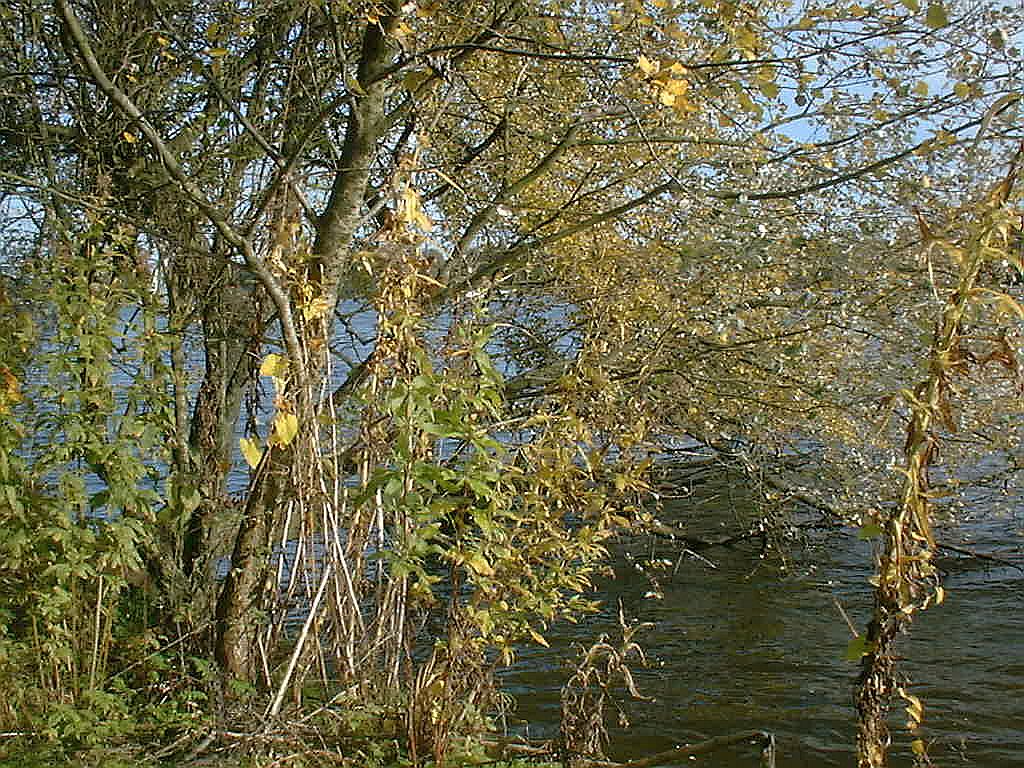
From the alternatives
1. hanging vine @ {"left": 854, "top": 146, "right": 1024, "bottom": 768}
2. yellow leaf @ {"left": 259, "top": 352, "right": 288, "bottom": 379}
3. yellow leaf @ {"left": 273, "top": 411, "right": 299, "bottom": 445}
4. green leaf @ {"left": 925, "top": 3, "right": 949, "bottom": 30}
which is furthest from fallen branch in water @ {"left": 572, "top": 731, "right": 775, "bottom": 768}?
green leaf @ {"left": 925, "top": 3, "right": 949, "bottom": 30}

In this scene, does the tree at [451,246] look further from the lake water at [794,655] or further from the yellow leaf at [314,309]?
the lake water at [794,655]

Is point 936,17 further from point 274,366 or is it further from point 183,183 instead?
point 183,183

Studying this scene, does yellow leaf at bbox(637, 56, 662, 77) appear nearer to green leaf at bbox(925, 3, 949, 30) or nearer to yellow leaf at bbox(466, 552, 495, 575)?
green leaf at bbox(925, 3, 949, 30)

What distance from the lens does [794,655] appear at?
741cm

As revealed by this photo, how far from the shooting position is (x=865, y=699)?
2441mm

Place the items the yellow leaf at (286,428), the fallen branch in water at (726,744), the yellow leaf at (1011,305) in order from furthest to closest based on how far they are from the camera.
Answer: the yellow leaf at (286,428) → the fallen branch in water at (726,744) → the yellow leaf at (1011,305)

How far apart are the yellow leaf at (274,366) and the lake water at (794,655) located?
302 centimetres

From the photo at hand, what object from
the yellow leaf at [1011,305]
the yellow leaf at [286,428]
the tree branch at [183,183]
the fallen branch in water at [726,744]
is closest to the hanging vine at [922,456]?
the yellow leaf at [1011,305]

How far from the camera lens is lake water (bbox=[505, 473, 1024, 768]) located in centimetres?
598

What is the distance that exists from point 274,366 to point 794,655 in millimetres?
5169

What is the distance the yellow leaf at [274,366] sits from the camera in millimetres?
3432

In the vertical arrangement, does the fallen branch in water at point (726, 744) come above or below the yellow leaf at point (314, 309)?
below

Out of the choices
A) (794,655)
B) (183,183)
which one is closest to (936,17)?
(183,183)

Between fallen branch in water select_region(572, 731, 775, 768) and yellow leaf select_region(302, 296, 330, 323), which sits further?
yellow leaf select_region(302, 296, 330, 323)
